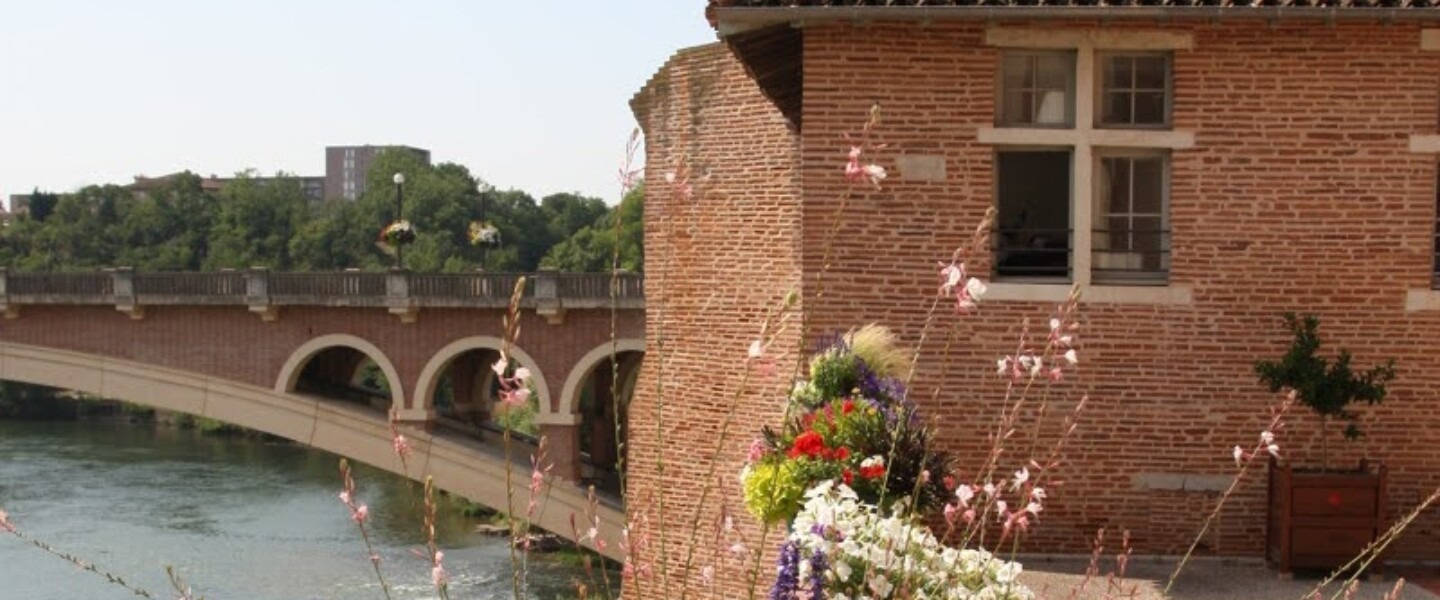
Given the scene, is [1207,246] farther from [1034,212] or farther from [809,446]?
[809,446]

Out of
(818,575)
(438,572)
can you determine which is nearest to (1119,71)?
(818,575)

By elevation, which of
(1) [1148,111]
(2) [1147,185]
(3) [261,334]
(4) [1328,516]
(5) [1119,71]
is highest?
(5) [1119,71]

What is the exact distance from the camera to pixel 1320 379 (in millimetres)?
8820

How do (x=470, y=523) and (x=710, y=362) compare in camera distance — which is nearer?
(x=710, y=362)

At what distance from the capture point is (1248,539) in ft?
30.7

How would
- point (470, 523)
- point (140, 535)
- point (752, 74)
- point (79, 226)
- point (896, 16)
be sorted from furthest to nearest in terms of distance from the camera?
point (79, 226) < point (470, 523) < point (140, 535) < point (752, 74) < point (896, 16)

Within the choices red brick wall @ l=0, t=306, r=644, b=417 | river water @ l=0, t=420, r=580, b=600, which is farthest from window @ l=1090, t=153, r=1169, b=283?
red brick wall @ l=0, t=306, r=644, b=417

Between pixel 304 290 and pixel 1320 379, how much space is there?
25.8m

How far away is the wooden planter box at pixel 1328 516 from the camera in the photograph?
8.64 metres

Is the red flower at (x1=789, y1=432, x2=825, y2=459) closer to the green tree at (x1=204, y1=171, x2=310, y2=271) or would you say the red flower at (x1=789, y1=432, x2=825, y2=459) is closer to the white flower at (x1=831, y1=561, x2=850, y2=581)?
the white flower at (x1=831, y1=561, x2=850, y2=581)

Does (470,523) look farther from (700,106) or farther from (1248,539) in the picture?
(1248,539)

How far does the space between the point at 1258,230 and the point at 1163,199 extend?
1.67 ft

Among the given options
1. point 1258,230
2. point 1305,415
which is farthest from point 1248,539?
point 1258,230

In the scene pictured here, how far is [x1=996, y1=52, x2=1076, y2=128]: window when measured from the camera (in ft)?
30.7
